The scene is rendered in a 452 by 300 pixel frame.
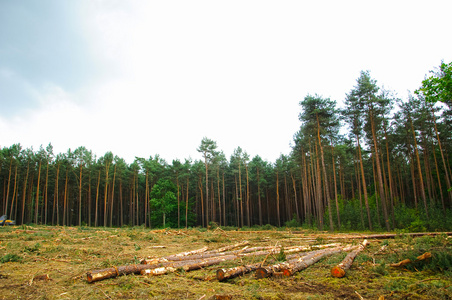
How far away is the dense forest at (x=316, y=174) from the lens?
24.2 metres

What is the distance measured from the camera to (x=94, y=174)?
4703 centimetres

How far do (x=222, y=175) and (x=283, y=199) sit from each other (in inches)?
665

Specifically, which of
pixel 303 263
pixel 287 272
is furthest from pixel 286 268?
pixel 303 263

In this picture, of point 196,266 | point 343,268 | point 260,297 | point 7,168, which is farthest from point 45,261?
point 7,168

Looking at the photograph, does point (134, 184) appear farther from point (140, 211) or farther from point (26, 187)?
point (26, 187)

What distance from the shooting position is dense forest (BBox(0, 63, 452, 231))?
2423 centimetres

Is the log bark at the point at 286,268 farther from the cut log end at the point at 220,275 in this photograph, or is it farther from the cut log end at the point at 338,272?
the cut log end at the point at 338,272

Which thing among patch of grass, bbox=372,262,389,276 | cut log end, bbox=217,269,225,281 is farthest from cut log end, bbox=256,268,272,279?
patch of grass, bbox=372,262,389,276

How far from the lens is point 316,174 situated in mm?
29344

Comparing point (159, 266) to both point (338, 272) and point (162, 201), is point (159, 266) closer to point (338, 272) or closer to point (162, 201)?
point (338, 272)

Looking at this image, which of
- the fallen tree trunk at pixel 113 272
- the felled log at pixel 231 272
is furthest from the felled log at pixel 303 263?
the fallen tree trunk at pixel 113 272

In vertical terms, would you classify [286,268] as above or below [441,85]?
below

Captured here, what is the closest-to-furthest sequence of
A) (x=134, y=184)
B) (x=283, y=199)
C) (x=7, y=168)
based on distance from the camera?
(x=7, y=168) → (x=134, y=184) → (x=283, y=199)

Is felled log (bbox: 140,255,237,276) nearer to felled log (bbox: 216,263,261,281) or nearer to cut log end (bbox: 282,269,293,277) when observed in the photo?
felled log (bbox: 216,263,261,281)
